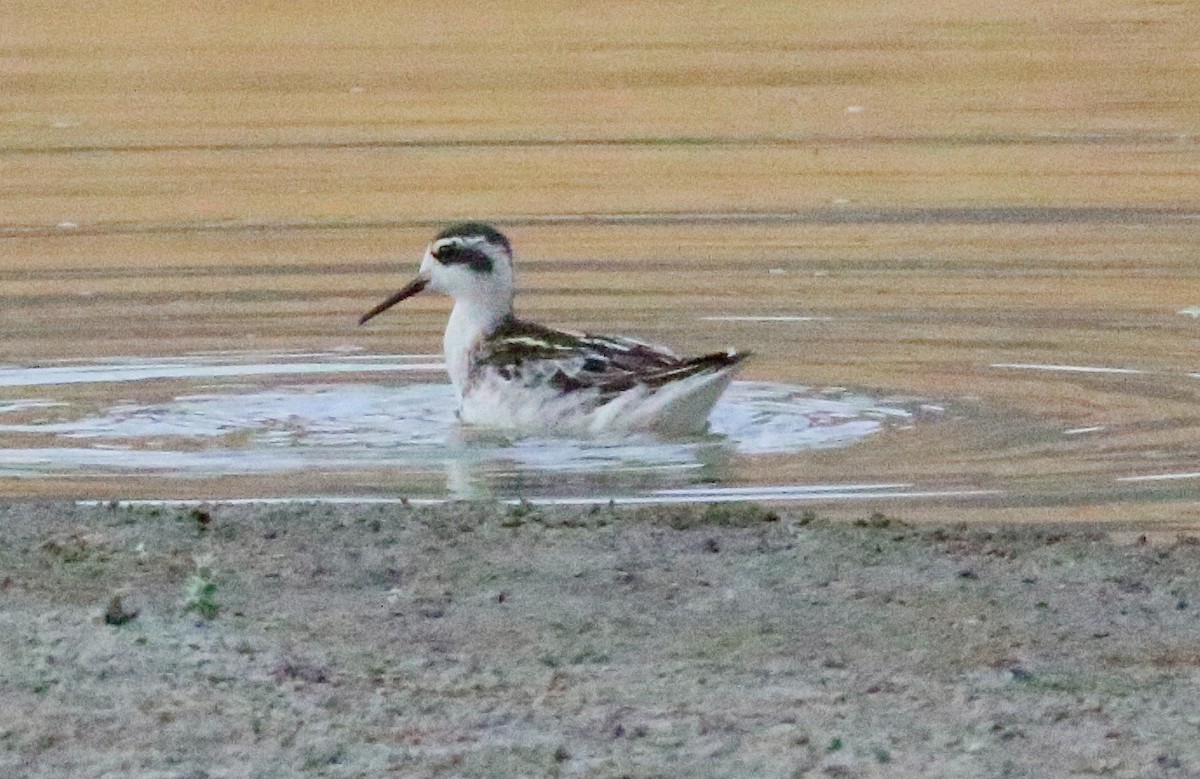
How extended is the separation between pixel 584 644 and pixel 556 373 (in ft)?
14.5

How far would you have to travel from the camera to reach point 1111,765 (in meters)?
6.36

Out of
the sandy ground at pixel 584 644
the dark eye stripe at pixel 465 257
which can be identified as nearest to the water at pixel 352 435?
the dark eye stripe at pixel 465 257

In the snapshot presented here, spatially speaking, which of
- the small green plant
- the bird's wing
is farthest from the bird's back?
the small green plant

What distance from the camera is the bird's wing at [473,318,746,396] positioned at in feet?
37.2

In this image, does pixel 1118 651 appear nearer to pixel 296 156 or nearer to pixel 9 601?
pixel 9 601

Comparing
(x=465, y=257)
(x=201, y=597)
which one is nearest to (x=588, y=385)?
(x=465, y=257)

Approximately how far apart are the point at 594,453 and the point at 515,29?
15.4 m

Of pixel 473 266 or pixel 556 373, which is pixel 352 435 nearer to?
pixel 556 373

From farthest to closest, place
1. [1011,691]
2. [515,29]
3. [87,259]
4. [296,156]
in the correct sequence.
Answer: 1. [515,29]
2. [296,156]
3. [87,259]
4. [1011,691]

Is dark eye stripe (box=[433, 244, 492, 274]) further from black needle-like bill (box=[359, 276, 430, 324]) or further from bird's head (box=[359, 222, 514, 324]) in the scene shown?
black needle-like bill (box=[359, 276, 430, 324])

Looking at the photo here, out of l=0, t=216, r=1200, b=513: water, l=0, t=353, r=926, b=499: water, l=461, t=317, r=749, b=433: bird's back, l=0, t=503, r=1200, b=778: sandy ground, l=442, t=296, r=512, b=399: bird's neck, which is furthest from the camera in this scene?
l=442, t=296, r=512, b=399: bird's neck

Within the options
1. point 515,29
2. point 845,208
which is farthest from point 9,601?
point 515,29

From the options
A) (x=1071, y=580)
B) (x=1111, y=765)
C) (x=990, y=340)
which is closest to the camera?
(x=1111, y=765)

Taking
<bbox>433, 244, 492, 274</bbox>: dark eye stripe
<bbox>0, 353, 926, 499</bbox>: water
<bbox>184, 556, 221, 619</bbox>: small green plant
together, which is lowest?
<bbox>0, 353, 926, 499</bbox>: water
